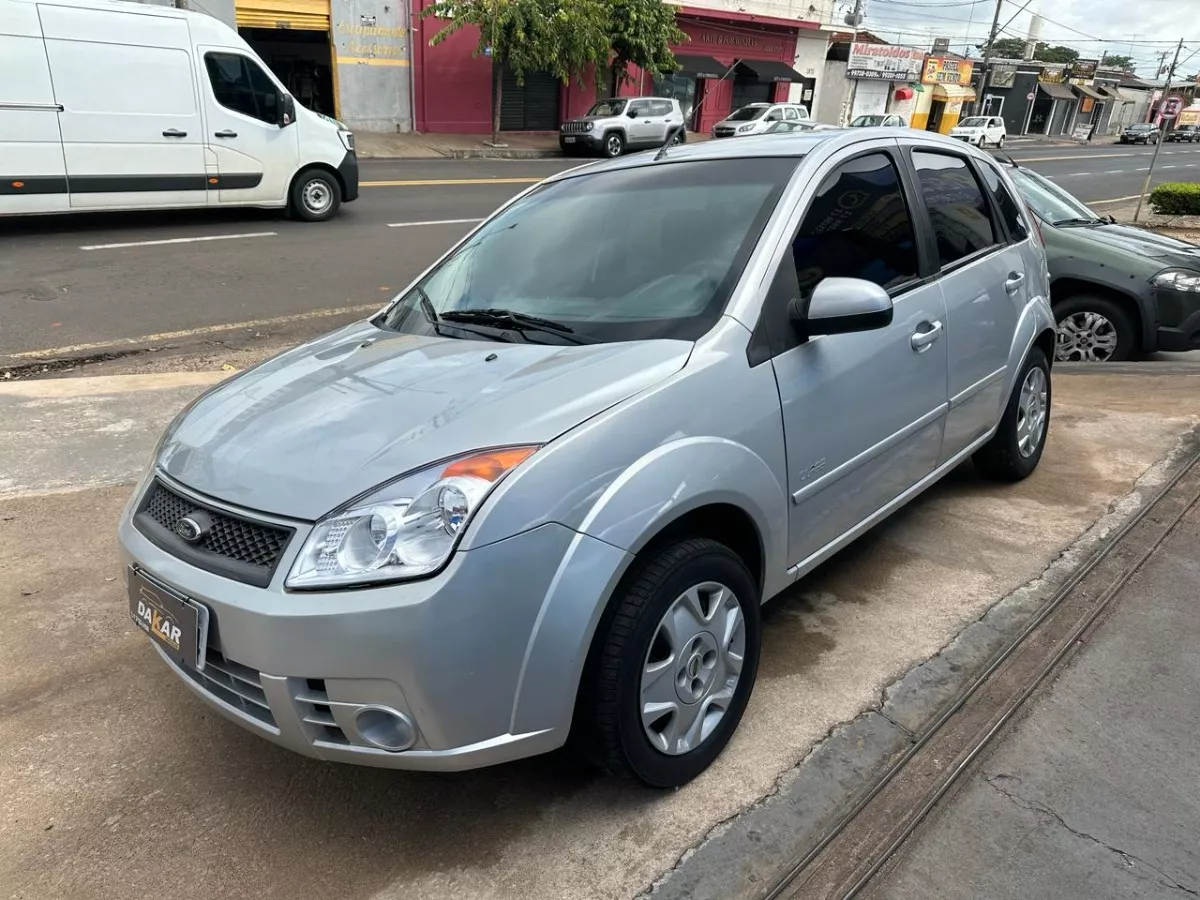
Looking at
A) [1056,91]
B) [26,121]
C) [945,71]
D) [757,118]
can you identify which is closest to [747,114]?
[757,118]

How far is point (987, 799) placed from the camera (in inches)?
96.7

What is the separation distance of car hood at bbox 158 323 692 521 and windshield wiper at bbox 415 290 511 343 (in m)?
0.06

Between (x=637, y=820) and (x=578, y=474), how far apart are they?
0.97m

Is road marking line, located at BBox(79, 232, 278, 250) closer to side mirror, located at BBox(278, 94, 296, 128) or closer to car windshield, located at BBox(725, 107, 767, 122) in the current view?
side mirror, located at BBox(278, 94, 296, 128)

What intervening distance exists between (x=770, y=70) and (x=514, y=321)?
40.5 meters

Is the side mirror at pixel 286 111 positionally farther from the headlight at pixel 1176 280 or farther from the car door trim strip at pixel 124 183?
the headlight at pixel 1176 280

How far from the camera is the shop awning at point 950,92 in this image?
5316 cm

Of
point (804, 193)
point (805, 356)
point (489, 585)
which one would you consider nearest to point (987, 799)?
point (805, 356)

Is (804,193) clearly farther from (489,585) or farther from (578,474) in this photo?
(489,585)

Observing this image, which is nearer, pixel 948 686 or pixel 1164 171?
pixel 948 686

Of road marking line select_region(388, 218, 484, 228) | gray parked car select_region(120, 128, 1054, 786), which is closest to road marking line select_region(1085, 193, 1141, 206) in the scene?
road marking line select_region(388, 218, 484, 228)

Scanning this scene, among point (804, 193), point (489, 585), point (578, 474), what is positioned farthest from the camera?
point (804, 193)

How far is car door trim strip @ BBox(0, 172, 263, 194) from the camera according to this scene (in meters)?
9.87

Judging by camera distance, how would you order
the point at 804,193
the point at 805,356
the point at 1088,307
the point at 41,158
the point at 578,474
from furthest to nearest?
the point at 41,158 < the point at 1088,307 < the point at 804,193 < the point at 805,356 < the point at 578,474
